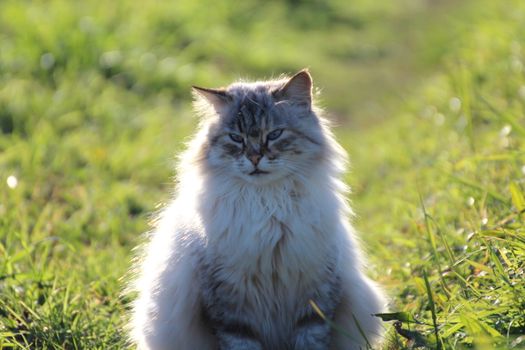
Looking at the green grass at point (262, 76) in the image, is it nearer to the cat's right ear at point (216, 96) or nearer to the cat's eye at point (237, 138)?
the cat's eye at point (237, 138)

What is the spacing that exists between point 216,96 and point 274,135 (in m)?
0.30

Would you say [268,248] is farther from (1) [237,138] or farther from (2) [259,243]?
(1) [237,138]

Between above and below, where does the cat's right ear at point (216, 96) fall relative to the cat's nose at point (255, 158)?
above

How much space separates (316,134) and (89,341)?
4.17 feet

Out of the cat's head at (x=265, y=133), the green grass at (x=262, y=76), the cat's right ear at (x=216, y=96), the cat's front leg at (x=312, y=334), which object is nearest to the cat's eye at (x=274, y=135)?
the cat's head at (x=265, y=133)

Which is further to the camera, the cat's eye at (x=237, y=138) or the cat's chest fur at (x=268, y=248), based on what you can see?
the cat's eye at (x=237, y=138)

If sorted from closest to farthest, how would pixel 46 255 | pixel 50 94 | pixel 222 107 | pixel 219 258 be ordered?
pixel 219 258
pixel 222 107
pixel 46 255
pixel 50 94

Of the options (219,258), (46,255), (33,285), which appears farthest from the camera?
(46,255)

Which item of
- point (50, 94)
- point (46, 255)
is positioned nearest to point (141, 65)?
point (50, 94)

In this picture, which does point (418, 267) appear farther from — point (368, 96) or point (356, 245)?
point (368, 96)

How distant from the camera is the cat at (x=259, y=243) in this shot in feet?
9.49

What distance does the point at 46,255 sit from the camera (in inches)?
150

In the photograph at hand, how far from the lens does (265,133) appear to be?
3.01 metres

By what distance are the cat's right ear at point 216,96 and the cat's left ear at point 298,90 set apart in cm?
21
